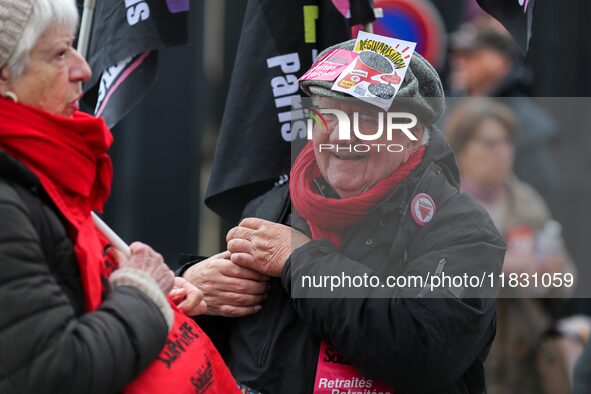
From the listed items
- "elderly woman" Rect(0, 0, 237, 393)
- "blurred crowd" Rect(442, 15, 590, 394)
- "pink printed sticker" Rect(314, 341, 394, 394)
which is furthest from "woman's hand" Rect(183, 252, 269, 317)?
"blurred crowd" Rect(442, 15, 590, 394)

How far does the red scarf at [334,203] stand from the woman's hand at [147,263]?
0.51 metres

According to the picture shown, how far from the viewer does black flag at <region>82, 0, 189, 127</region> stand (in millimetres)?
3736

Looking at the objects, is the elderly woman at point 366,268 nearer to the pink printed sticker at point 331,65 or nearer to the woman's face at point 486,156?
the pink printed sticker at point 331,65

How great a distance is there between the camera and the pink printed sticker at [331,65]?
299 centimetres

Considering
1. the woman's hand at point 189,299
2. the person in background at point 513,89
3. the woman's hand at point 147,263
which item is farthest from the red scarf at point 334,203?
the person in background at point 513,89

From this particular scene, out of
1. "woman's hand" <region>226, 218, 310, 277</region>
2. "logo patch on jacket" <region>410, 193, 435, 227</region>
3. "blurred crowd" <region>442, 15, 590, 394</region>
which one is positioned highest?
"logo patch on jacket" <region>410, 193, 435, 227</region>

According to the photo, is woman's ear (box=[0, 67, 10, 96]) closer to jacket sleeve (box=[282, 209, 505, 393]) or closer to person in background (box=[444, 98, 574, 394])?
jacket sleeve (box=[282, 209, 505, 393])

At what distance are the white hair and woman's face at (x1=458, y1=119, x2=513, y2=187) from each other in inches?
136

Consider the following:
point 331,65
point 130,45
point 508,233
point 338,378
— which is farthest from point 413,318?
point 508,233

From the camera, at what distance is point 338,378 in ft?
9.72

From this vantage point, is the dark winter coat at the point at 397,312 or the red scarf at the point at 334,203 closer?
the dark winter coat at the point at 397,312

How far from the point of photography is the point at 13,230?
2.34 metres

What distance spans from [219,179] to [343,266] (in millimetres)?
897

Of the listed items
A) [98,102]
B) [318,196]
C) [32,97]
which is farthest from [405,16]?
[32,97]
